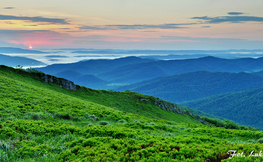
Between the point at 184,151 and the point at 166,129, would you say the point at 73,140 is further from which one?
the point at 166,129

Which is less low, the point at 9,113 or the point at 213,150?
the point at 9,113

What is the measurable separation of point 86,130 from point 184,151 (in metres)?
9.05

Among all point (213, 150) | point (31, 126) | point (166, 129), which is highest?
point (31, 126)

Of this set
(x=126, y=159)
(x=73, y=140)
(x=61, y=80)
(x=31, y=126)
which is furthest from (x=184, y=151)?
(x=61, y=80)

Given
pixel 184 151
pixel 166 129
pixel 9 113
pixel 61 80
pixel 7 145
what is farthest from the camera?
pixel 61 80

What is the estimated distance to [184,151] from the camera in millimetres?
11852

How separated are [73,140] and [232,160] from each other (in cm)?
1136

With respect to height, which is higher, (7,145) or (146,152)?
(7,145)

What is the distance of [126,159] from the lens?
10.8 meters

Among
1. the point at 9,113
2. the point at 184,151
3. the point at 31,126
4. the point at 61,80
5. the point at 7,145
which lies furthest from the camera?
the point at 61,80

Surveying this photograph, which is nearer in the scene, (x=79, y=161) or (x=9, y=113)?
(x=79, y=161)

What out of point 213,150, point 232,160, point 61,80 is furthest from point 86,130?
point 61,80

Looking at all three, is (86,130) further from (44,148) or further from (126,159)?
(126,159)

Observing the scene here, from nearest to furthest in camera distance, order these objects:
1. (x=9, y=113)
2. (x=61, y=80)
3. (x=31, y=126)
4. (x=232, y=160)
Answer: (x=232, y=160) < (x=31, y=126) < (x=9, y=113) < (x=61, y=80)
